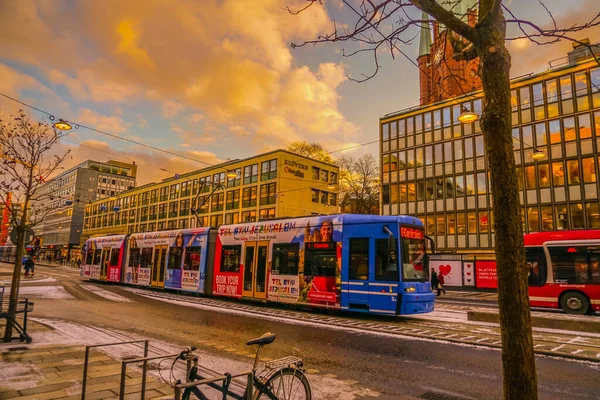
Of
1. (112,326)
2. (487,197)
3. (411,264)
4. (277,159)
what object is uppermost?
(277,159)

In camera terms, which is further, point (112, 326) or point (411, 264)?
point (411, 264)

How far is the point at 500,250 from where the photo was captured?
112 inches

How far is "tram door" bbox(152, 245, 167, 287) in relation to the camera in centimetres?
2163

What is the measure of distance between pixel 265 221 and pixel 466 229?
A: 26.8 meters

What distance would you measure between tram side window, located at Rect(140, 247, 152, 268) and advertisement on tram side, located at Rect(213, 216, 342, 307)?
658 cm

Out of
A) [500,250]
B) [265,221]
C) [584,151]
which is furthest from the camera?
[584,151]

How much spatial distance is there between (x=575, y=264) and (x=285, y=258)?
11.9m

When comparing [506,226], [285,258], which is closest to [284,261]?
[285,258]

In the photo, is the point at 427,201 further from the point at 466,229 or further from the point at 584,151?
the point at 584,151

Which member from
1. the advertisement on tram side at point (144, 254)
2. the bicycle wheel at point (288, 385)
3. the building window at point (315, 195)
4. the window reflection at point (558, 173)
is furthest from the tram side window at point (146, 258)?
the window reflection at point (558, 173)

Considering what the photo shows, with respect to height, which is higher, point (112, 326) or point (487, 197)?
point (487, 197)

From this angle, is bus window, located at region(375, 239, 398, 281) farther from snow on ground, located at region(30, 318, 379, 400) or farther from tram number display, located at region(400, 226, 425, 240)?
snow on ground, located at region(30, 318, 379, 400)

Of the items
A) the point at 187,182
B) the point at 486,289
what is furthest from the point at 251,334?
the point at 187,182

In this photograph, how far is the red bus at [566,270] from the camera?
15.4 metres
